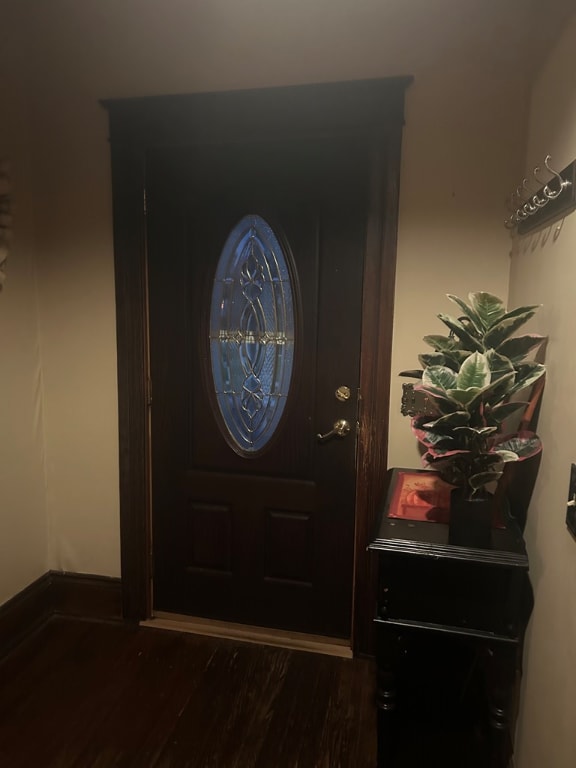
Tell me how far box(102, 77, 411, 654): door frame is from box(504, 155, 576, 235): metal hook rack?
416 mm

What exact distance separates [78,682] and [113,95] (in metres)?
2.30

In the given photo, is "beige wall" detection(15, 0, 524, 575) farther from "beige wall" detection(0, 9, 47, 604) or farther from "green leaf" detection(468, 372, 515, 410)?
"green leaf" detection(468, 372, 515, 410)

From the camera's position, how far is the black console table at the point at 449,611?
4.35 ft

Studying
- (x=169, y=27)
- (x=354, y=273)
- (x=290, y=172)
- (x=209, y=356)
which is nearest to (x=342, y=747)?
(x=209, y=356)

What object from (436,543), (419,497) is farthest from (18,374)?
(436,543)

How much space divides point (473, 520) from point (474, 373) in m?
0.38

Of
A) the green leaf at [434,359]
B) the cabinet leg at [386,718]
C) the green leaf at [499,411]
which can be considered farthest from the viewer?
the cabinet leg at [386,718]

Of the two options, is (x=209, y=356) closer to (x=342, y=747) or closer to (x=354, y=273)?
(x=354, y=273)

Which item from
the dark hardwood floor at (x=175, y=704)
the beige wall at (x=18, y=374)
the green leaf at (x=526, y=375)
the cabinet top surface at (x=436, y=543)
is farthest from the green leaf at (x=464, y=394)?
the beige wall at (x=18, y=374)

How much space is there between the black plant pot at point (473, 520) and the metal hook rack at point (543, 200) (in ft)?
2.41

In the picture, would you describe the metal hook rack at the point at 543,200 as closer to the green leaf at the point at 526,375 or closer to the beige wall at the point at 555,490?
the beige wall at the point at 555,490

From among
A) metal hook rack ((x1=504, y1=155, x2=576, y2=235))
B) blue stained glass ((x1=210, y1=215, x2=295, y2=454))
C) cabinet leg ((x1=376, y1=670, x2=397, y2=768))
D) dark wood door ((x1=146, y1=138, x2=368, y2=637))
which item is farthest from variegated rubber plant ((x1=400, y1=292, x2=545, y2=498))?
blue stained glass ((x1=210, y1=215, x2=295, y2=454))

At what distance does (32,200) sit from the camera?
226cm

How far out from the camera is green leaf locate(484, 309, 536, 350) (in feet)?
4.27
